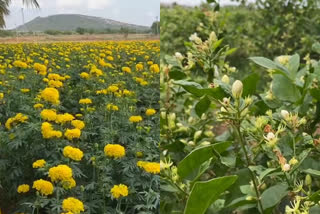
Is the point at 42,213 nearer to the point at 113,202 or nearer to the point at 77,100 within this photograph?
the point at 113,202

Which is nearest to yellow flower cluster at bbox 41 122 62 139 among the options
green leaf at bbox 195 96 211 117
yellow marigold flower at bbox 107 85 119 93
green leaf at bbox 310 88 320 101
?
yellow marigold flower at bbox 107 85 119 93

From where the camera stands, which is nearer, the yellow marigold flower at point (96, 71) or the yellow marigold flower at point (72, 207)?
the yellow marigold flower at point (72, 207)

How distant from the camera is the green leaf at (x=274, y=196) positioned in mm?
550

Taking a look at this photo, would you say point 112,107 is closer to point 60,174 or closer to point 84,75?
point 84,75

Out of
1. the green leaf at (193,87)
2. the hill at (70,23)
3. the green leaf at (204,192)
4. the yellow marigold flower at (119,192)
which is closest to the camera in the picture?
the green leaf at (204,192)

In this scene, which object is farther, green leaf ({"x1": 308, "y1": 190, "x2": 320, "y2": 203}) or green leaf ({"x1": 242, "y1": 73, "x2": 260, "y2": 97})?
green leaf ({"x1": 242, "y1": 73, "x2": 260, "y2": 97})

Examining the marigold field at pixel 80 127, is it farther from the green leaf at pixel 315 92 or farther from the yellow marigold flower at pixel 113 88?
the green leaf at pixel 315 92

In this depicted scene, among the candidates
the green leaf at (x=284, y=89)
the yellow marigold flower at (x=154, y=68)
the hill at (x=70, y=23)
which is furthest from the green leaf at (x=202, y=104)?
the yellow marigold flower at (x=154, y=68)

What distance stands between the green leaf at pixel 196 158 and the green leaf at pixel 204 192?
7 centimetres

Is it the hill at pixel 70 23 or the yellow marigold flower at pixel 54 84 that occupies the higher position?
the hill at pixel 70 23

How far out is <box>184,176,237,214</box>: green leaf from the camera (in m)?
0.41

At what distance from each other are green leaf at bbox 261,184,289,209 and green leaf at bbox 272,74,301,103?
5.8 inches

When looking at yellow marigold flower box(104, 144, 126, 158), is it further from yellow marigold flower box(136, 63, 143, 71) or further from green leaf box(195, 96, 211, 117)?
green leaf box(195, 96, 211, 117)

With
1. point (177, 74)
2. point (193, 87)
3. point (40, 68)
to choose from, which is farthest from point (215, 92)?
point (40, 68)
